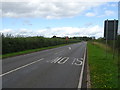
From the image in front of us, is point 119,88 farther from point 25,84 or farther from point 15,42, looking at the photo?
point 15,42

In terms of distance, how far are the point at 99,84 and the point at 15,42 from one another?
2124 cm

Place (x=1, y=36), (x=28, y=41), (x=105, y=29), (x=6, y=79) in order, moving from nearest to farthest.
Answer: (x=6, y=79) < (x=105, y=29) < (x=1, y=36) < (x=28, y=41)

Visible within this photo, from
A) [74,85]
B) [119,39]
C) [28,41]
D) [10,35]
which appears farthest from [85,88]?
[28,41]

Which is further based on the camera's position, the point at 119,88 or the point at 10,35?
the point at 10,35

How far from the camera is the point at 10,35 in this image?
26.2m

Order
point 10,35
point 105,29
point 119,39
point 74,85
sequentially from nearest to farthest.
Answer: point 74,85, point 119,39, point 105,29, point 10,35

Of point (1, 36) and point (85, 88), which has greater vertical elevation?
point (1, 36)

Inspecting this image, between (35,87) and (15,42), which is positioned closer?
(35,87)

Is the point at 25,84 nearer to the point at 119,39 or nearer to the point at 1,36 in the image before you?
the point at 119,39

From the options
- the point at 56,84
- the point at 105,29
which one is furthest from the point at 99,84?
the point at 105,29

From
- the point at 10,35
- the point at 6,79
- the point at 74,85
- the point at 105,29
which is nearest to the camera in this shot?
the point at 74,85

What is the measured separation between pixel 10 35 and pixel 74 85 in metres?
20.6

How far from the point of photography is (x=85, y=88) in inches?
280

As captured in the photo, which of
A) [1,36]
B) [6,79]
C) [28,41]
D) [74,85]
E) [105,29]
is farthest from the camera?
[28,41]
